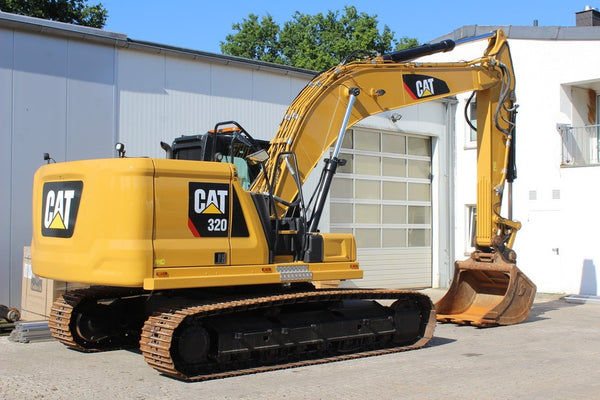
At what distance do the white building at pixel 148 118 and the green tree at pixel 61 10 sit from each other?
52.3 feet

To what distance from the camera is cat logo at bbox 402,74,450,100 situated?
10.9 metres

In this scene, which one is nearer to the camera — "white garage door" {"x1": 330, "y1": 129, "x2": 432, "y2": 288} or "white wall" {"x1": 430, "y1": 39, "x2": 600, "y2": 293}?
"white wall" {"x1": 430, "y1": 39, "x2": 600, "y2": 293}

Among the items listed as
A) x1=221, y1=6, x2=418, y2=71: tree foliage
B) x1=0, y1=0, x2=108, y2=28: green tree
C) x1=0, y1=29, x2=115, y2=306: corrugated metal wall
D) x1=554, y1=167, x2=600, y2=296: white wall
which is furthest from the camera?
x1=221, y1=6, x2=418, y2=71: tree foliage

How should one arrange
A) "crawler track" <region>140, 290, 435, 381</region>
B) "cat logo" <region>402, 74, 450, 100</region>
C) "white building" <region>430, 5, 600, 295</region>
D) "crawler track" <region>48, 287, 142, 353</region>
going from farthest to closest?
"white building" <region>430, 5, 600, 295</region> → "cat logo" <region>402, 74, 450, 100</region> → "crawler track" <region>48, 287, 142, 353</region> → "crawler track" <region>140, 290, 435, 381</region>

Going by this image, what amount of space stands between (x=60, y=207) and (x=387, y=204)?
1069 cm

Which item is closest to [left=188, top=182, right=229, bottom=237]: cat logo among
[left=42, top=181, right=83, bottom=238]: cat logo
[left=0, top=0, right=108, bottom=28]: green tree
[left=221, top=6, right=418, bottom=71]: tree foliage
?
[left=42, top=181, right=83, bottom=238]: cat logo

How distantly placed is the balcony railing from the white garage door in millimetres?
3353

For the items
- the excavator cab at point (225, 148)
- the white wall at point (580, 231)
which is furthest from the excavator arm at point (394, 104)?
the white wall at point (580, 231)

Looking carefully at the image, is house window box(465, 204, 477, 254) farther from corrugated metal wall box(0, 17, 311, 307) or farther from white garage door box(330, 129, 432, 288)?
corrugated metal wall box(0, 17, 311, 307)

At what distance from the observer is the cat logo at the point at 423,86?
35.9 ft

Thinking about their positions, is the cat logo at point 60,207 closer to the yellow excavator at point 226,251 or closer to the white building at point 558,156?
the yellow excavator at point 226,251

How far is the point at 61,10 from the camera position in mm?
28844

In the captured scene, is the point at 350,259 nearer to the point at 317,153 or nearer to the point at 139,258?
the point at 317,153

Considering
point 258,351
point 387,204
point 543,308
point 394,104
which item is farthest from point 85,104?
point 543,308
